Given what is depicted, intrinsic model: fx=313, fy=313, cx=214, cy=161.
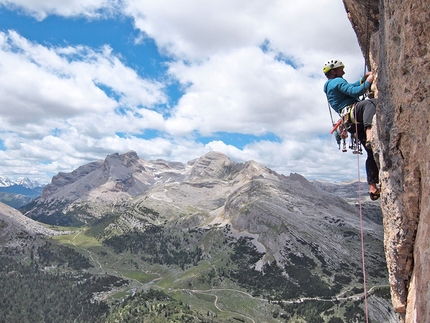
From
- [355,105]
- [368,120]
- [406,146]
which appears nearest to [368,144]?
[368,120]

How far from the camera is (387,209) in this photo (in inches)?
408

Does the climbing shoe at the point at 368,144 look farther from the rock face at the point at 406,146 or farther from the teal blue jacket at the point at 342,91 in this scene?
the teal blue jacket at the point at 342,91

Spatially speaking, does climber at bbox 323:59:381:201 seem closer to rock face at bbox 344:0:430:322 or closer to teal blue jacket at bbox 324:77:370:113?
teal blue jacket at bbox 324:77:370:113

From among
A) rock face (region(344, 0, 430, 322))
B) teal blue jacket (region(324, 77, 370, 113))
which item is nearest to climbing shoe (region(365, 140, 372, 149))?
rock face (region(344, 0, 430, 322))

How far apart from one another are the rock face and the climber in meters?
1.08

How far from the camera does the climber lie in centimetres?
1132

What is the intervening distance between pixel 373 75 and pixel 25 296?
19548 centimetres

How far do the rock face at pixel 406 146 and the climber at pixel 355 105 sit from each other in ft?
3.53

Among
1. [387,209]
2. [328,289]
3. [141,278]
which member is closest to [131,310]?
[141,278]

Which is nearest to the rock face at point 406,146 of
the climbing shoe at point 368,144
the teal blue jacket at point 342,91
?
the climbing shoe at point 368,144

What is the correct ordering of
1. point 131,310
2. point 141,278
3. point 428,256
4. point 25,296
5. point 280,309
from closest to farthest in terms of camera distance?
point 428,256 → point 131,310 → point 280,309 → point 25,296 → point 141,278

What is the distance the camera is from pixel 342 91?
39.6ft

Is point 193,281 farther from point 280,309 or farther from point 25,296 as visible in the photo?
point 25,296

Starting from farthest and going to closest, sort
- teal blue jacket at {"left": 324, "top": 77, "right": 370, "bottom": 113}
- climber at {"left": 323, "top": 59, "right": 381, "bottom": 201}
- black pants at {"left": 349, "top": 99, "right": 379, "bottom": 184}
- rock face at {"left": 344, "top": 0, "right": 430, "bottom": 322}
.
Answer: teal blue jacket at {"left": 324, "top": 77, "right": 370, "bottom": 113}
climber at {"left": 323, "top": 59, "right": 381, "bottom": 201}
black pants at {"left": 349, "top": 99, "right": 379, "bottom": 184}
rock face at {"left": 344, "top": 0, "right": 430, "bottom": 322}
